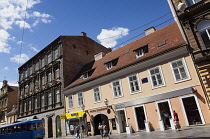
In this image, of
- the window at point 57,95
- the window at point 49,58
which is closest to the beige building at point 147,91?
the window at point 57,95

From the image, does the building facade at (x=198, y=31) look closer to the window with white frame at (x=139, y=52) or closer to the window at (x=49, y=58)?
the window with white frame at (x=139, y=52)

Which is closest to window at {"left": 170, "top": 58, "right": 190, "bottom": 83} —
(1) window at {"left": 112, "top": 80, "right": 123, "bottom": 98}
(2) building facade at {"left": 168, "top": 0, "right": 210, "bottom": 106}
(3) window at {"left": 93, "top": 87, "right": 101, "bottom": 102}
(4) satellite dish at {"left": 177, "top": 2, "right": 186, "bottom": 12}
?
(2) building facade at {"left": 168, "top": 0, "right": 210, "bottom": 106}

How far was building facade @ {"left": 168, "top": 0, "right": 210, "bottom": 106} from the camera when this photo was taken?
12684 mm

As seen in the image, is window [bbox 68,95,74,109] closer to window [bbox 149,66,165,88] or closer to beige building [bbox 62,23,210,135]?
beige building [bbox 62,23,210,135]

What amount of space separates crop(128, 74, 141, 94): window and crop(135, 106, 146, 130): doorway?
5.99 feet

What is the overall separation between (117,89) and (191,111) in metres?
7.68

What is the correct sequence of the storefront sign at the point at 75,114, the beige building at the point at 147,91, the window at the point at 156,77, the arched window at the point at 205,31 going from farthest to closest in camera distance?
the storefront sign at the point at 75,114
the window at the point at 156,77
the beige building at the point at 147,91
the arched window at the point at 205,31

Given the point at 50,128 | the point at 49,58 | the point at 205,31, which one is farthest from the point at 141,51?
the point at 50,128

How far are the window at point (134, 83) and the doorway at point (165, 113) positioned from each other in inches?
105

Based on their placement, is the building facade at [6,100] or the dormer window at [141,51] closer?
the dormer window at [141,51]

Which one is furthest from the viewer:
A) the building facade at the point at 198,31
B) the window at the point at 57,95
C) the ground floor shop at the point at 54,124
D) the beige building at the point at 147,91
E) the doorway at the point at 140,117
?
the window at the point at 57,95

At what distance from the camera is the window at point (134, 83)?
16891mm

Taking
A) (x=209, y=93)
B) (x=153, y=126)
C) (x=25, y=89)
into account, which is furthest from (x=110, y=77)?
(x=25, y=89)

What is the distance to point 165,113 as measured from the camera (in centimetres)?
1482
